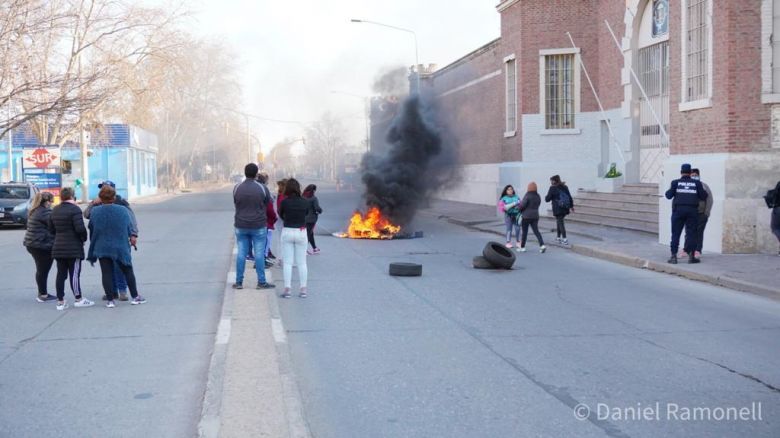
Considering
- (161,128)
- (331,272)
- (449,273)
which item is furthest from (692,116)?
(161,128)

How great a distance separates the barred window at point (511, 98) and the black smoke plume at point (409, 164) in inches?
94.9

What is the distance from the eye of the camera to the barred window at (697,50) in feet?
52.2

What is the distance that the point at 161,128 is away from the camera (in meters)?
75.6

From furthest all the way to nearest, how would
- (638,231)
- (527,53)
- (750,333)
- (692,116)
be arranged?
(527,53) < (638,231) < (692,116) < (750,333)

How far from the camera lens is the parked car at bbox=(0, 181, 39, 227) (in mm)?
26141

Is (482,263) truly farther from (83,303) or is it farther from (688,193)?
(83,303)

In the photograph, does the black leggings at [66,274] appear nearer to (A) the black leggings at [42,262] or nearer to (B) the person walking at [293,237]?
(A) the black leggings at [42,262]

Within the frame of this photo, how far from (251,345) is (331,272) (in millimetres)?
6247

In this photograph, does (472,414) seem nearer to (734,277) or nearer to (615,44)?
(734,277)

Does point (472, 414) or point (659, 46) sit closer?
point (472, 414)

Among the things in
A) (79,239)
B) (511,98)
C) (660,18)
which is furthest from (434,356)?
(511,98)

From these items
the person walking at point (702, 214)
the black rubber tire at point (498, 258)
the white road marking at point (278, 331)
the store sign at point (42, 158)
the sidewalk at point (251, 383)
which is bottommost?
the white road marking at point (278, 331)

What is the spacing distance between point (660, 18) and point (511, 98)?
7551 millimetres

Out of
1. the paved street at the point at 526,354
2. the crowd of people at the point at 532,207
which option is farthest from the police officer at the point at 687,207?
the crowd of people at the point at 532,207
